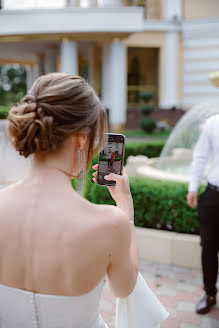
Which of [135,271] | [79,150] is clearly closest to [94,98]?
[79,150]

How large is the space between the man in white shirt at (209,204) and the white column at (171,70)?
17.8m

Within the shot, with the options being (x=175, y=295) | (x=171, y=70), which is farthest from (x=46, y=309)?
(x=171, y=70)

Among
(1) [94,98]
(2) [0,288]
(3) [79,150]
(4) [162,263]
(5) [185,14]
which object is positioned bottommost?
(4) [162,263]

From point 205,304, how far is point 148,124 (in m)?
15.2

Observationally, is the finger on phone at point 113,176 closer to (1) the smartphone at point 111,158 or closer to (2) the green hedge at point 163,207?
(1) the smartphone at point 111,158

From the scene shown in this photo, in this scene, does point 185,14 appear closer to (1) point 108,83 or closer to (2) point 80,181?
(1) point 108,83

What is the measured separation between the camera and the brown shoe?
3301mm

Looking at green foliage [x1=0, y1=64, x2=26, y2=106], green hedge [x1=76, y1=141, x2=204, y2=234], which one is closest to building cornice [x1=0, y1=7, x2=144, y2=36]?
green hedge [x1=76, y1=141, x2=204, y2=234]

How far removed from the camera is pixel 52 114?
116 cm

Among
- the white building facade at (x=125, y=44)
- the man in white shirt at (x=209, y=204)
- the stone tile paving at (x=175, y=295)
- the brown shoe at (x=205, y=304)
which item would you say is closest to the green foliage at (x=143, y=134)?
the white building facade at (x=125, y=44)

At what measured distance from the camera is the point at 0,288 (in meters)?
1.25

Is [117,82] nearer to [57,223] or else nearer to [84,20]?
[84,20]

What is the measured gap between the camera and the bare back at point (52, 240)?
1144mm

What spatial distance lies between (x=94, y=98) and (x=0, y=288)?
67cm
